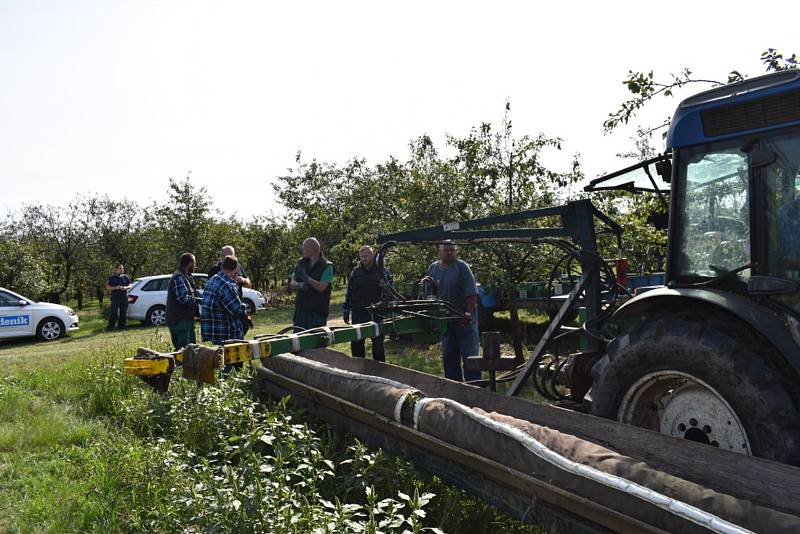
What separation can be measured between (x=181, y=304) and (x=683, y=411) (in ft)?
19.4

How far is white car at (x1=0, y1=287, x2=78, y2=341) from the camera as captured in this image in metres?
14.3

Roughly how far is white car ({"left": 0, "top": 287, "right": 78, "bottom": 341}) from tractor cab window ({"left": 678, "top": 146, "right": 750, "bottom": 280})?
15.4m

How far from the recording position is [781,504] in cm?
244

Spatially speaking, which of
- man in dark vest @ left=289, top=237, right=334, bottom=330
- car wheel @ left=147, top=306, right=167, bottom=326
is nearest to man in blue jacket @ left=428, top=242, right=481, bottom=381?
man in dark vest @ left=289, top=237, right=334, bottom=330

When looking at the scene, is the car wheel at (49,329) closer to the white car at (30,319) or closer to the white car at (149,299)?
the white car at (30,319)

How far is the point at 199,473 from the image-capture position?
3562 millimetres

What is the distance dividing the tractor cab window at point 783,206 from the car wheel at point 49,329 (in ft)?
52.6

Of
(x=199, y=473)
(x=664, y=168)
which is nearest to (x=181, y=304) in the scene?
(x=199, y=473)

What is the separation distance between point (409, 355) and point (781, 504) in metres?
7.68

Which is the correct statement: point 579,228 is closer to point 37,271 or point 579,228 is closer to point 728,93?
point 728,93

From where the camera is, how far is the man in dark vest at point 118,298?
16.6m

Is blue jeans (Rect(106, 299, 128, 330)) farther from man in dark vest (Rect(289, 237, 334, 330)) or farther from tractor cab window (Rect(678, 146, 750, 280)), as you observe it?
tractor cab window (Rect(678, 146, 750, 280))

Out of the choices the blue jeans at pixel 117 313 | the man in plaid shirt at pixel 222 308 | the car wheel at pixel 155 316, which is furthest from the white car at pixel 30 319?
the man in plaid shirt at pixel 222 308

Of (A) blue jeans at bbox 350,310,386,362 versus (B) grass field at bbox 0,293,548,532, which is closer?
(B) grass field at bbox 0,293,548,532
